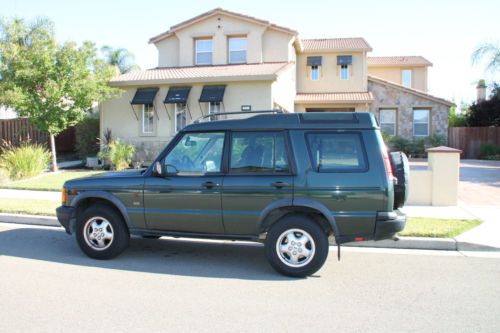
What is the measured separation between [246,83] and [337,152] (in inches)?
532

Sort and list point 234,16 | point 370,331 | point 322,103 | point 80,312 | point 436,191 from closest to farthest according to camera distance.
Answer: point 370,331 < point 80,312 < point 436,191 < point 234,16 < point 322,103

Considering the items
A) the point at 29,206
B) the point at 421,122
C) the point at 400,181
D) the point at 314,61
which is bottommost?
the point at 29,206

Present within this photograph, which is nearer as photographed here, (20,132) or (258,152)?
(258,152)

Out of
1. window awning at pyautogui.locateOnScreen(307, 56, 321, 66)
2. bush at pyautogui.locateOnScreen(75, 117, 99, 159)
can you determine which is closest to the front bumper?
bush at pyautogui.locateOnScreen(75, 117, 99, 159)

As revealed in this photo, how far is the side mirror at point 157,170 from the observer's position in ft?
20.2

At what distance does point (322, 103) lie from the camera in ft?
82.2

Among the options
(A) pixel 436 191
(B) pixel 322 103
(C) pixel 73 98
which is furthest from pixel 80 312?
(B) pixel 322 103

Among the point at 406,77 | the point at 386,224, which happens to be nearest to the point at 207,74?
the point at 386,224

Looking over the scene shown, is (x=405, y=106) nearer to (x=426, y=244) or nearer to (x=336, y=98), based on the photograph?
(x=336, y=98)

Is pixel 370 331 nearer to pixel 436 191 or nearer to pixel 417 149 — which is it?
pixel 436 191

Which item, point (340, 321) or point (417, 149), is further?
point (417, 149)

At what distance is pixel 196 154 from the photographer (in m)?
Answer: 6.25

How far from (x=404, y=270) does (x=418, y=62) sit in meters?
29.3

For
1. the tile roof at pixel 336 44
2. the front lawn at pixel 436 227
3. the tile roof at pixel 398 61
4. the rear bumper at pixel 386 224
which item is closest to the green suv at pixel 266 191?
the rear bumper at pixel 386 224
